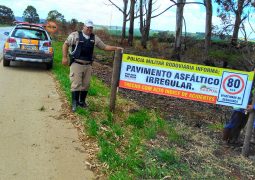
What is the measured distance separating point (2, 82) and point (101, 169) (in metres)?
6.83

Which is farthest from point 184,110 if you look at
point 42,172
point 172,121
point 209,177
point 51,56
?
point 51,56

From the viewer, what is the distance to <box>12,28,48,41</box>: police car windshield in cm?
1432

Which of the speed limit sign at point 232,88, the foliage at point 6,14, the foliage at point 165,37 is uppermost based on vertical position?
the foliage at point 6,14

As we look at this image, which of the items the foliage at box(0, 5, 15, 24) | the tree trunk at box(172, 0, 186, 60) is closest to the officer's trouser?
the tree trunk at box(172, 0, 186, 60)

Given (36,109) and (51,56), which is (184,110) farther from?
(51,56)

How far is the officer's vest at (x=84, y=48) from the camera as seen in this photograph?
7973 mm

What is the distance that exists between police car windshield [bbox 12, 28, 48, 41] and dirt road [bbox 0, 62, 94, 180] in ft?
13.8

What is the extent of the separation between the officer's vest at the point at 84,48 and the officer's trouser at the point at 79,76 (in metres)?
0.19

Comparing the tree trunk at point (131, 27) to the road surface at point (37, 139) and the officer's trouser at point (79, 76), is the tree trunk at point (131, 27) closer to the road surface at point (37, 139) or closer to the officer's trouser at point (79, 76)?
the road surface at point (37, 139)

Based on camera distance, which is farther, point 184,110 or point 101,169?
point 184,110

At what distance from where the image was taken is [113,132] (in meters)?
6.86

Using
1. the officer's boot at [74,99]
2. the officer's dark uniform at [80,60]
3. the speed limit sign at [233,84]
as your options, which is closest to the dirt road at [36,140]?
the officer's boot at [74,99]

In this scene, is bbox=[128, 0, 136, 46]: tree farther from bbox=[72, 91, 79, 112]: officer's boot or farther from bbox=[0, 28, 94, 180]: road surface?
bbox=[72, 91, 79, 112]: officer's boot

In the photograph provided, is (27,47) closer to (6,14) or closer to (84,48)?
(84,48)
